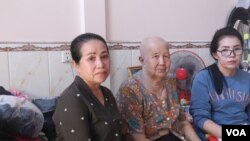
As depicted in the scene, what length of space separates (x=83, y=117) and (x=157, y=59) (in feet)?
1.68

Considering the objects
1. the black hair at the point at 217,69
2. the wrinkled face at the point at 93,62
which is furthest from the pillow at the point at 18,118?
the black hair at the point at 217,69

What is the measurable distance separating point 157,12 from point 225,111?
1.09 meters

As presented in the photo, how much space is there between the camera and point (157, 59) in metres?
1.37

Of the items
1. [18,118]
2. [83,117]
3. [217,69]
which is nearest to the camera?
[83,117]

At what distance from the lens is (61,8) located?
1.94 meters

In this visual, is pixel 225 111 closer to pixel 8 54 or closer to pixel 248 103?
pixel 248 103

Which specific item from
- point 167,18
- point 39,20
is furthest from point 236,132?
point 39,20

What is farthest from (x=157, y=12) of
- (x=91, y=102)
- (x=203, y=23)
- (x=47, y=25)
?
(x=91, y=102)

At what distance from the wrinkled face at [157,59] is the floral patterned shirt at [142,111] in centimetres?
10

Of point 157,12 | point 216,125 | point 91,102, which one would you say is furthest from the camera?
point 157,12

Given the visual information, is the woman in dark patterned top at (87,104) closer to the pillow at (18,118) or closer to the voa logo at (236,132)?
the pillow at (18,118)

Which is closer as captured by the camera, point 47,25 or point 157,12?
point 47,25

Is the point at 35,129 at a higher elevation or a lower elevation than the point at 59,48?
lower

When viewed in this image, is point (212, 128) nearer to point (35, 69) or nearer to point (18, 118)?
point (18, 118)
